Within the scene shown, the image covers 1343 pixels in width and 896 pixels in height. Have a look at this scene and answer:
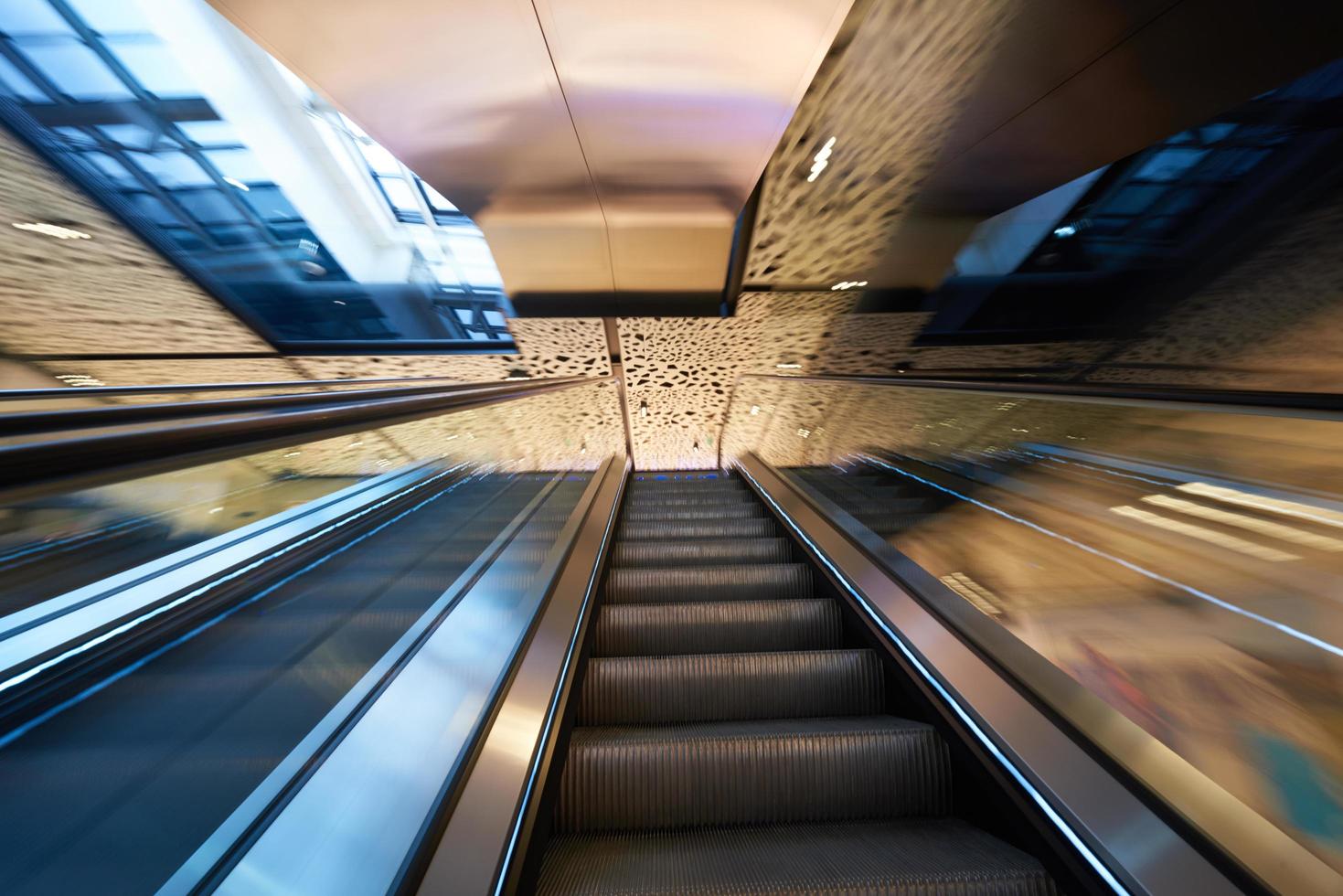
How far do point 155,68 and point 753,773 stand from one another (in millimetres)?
7306

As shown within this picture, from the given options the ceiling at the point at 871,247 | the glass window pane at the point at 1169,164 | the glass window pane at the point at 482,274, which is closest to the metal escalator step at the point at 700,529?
the ceiling at the point at 871,247

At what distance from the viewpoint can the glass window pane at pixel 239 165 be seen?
19.3 ft

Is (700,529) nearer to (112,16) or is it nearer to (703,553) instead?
(703,553)

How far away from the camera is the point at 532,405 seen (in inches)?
116

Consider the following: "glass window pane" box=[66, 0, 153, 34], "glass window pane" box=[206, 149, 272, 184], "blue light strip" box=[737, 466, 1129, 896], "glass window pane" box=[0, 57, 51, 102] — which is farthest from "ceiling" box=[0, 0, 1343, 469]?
"blue light strip" box=[737, 466, 1129, 896]

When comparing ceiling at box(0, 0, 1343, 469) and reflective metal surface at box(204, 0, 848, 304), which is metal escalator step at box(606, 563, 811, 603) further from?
reflective metal surface at box(204, 0, 848, 304)

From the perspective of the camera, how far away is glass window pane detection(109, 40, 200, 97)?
4734mm

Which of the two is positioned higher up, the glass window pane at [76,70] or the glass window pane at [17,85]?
the glass window pane at [76,70]

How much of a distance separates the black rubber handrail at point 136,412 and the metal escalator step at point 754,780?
118 centimetres

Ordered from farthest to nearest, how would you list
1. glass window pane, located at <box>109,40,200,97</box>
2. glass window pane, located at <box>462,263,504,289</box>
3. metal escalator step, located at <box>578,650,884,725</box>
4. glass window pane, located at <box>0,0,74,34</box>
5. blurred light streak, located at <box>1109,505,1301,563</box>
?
1. glass window pane, located at <box>462,263,504,289</box>
2. glass window pane, located at <box>109,40,200,97</box>
3. glass window pane, located at <box>0,0,74,34</box>
4. metal escalator step, located at <box>578,650,884,725</box>
5. blurred light streak, located at <box>1109,505,1301,563</box>

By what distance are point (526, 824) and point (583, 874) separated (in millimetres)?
217

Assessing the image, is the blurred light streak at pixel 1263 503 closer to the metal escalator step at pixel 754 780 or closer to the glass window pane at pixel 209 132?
the metal escalator step at pixel 754 780

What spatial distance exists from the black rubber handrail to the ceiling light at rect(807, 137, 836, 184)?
4.01 metres

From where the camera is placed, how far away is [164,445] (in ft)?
1.95
